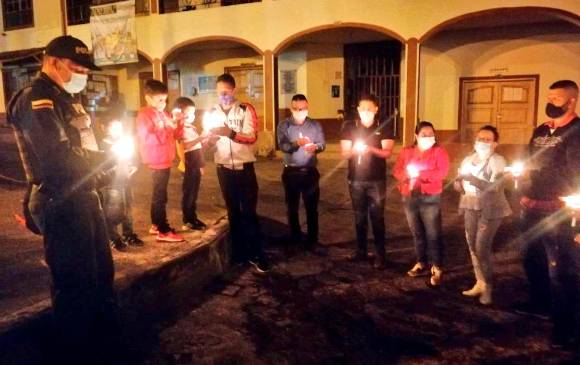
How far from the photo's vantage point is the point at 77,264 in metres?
3.21

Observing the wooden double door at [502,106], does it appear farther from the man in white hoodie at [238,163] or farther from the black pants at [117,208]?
the black pants at [117,208]

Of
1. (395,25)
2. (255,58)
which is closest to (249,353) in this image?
(395,25)

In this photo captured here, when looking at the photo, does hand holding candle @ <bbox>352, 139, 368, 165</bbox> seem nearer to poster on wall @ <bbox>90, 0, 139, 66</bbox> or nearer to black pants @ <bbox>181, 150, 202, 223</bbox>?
black pants @ <bbox>181, 150, 202, 223</bbox>

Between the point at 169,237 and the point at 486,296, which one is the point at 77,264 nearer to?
the point at 169,237

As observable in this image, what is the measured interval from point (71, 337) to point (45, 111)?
5.17 ft

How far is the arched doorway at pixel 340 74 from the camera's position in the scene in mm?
16188

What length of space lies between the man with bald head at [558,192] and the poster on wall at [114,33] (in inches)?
603

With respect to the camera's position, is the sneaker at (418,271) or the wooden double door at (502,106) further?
the wooden double door at (502,106)

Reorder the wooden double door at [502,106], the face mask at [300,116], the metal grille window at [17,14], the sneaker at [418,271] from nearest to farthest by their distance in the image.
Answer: the sneaker at [418,271] < the face mask at [300,116] < the wooden double door at [502,106] < the metal grille window at [17,14]

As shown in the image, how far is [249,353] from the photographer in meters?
3.65

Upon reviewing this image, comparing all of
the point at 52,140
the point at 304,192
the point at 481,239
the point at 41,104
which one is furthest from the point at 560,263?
the point at 41,104

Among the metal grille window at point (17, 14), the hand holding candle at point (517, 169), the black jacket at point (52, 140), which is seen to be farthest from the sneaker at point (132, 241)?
the metal grille window at point (17, 14)

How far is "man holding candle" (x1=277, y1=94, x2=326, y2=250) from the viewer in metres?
6.11

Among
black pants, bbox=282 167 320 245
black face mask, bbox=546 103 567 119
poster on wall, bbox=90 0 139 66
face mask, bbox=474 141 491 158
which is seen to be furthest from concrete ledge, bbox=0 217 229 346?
poster on wall, bbox=90 0 139 66
